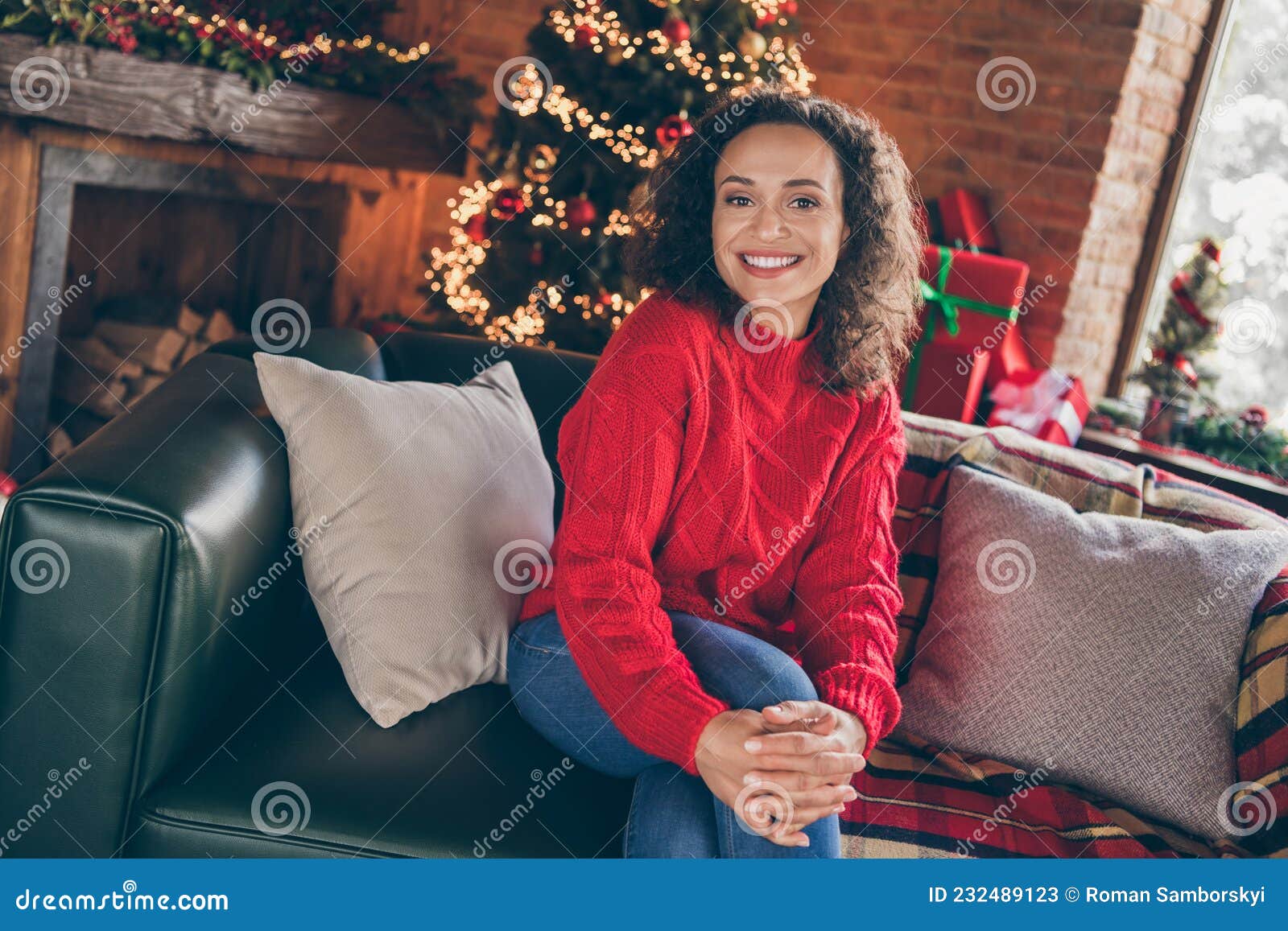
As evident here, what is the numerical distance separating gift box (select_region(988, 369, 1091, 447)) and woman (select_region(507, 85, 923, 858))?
106 centimetres

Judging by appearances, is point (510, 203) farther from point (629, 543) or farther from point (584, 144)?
point (629, 543)

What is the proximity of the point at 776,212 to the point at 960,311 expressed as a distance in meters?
1.30

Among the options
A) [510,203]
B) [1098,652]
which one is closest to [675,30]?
[510,203]

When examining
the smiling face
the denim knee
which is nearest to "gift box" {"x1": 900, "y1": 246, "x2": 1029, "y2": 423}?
the smiling face

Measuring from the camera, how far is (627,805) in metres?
1.30

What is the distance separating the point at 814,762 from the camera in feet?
3.87

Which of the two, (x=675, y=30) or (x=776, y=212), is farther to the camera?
(x=675, y=30)

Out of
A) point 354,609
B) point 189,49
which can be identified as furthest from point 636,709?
point 189,49

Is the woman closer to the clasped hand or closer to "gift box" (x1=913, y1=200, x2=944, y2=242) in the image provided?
the clasped hand

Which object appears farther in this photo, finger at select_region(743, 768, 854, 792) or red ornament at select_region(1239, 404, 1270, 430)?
red ornament at select_region(1239, 404, 1270, 430)

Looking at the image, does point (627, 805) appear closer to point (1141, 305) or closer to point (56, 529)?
point (56, 529)

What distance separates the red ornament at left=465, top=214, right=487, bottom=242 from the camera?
2.99m

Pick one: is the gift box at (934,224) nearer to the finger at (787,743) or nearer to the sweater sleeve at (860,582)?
the sweater sleeve at (860,582)

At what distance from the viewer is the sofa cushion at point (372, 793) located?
119cm
